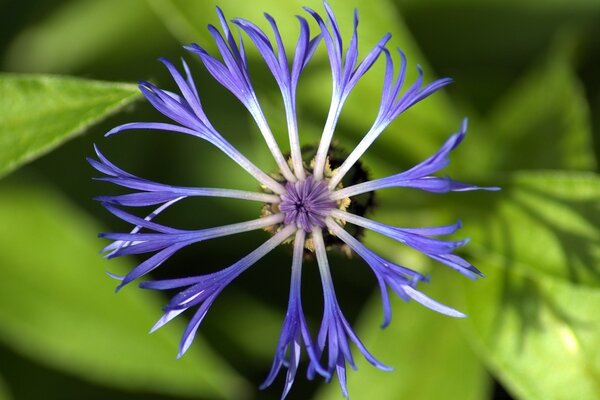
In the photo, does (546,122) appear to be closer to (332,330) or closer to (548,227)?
(548,227)

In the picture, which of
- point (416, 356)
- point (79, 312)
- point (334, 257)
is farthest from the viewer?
point (334, 257)

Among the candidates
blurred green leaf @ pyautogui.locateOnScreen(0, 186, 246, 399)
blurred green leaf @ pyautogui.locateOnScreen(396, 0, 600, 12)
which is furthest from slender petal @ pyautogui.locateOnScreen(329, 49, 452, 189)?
blurred green leaf @ pyautogui.locateOnScreen(396, 0, 600, 12)

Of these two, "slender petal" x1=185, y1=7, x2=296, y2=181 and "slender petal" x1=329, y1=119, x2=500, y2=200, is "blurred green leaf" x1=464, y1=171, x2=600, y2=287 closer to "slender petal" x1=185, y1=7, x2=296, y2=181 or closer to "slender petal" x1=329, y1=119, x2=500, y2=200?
"slender petal" x1=329, y1=119, x2=500, y2=200

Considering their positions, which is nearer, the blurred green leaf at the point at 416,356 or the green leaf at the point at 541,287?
the green leaf at the point at 541,287

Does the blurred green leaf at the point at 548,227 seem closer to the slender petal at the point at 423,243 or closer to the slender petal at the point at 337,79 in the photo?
the slender petal at the point at 423,243

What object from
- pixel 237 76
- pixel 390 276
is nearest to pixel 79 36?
pixel 237 76

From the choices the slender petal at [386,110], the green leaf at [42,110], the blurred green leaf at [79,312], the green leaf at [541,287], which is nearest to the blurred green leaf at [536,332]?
the green leaf at [541,287]

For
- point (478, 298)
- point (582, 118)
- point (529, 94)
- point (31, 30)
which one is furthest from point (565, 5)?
point (31, 30)
